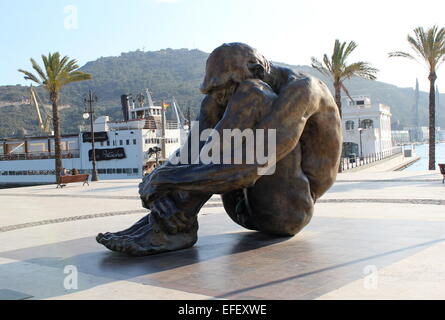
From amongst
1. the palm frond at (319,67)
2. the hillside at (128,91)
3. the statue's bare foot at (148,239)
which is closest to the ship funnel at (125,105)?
the palm frond at (319,67)

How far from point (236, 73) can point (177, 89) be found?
485 ft

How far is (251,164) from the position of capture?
4.86 metres

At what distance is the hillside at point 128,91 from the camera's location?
122938 millimetres

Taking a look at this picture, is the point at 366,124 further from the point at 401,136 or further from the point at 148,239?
the point at 401,136

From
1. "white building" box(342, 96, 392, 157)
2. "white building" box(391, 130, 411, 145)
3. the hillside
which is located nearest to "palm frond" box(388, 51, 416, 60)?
"white building" box(342, 96, 392, 157)

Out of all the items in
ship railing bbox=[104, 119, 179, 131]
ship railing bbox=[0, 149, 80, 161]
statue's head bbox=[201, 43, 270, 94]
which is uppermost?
ship railing bbox=[104, 119, 179, 131]

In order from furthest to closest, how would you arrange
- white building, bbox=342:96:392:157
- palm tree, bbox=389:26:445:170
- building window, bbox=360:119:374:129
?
building window, bbox=360:119:374:129, white building, bbox=342:96:392:157, palm tree, bbox=389:26:445:170

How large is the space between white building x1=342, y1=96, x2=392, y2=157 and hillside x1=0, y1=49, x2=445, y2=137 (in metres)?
44.7

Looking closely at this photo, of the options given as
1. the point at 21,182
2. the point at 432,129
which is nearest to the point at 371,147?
the point at 432,129

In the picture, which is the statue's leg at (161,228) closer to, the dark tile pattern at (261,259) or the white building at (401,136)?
the dark tile pattern at (261,259)

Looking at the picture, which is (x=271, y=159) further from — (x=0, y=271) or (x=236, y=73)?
(x=0, y=271)

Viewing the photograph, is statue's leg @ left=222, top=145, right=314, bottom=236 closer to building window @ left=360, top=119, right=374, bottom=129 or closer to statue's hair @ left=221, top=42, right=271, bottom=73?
statue's hair @ left=221, top=42, right=271, bottom=73

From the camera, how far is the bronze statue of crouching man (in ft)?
16.3

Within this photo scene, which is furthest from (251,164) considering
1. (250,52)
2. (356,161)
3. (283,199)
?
(356,161)
